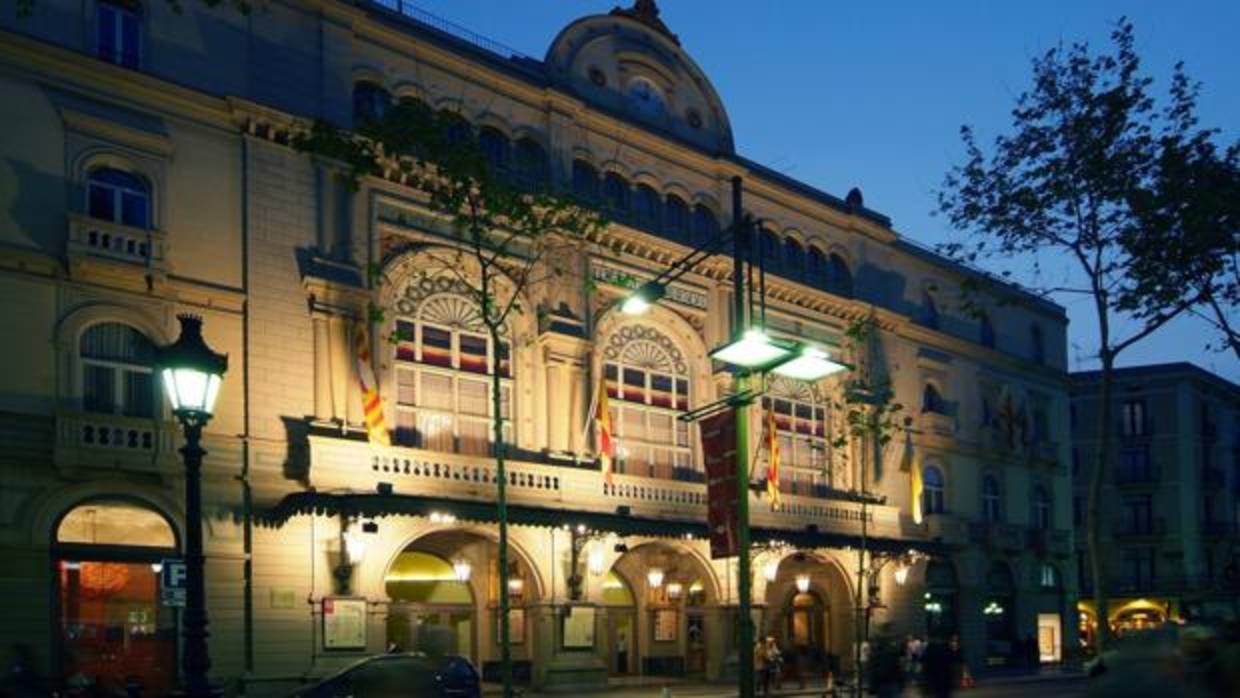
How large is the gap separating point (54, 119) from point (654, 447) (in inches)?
689

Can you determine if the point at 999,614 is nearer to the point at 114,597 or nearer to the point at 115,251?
the point at 114,597

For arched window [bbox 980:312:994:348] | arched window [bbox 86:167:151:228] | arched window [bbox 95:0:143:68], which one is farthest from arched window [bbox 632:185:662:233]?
arched window [bbox 980:312:994:348]

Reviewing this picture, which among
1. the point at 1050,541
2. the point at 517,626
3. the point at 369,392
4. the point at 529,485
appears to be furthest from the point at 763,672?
the point at 1050,541

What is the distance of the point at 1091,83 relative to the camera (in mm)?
30203

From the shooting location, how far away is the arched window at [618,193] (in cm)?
Result: 3678

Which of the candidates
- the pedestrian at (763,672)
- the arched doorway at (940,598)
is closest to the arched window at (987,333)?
the arched doorway at (940,598)

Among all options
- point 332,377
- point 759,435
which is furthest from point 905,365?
point 332,377

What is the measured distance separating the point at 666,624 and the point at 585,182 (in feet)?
41.2

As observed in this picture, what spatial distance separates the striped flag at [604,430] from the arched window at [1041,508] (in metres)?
25.4

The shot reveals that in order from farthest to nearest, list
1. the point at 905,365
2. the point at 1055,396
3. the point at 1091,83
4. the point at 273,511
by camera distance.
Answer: the point at 1055,396, the point at 905,365, the point at 1091,83, the point at 273,511

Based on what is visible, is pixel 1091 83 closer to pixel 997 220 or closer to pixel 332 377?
pixel 997 220

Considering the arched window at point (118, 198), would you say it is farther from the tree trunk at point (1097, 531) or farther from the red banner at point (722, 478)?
the tree trunk at point (1097, 531)

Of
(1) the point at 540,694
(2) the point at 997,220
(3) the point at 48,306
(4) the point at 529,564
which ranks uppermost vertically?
(2) the point at 997,220

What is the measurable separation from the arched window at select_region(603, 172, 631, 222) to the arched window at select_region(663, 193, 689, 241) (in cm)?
170
